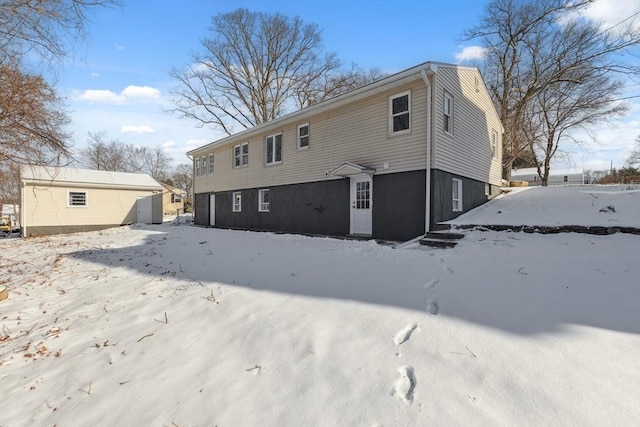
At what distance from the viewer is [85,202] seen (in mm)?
20500

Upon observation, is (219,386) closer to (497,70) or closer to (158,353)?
(158,353)

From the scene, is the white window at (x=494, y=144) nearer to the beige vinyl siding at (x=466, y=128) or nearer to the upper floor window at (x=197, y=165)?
the beige vinyl siding at (x=466, y=128)

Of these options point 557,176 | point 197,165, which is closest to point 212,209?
point 197,165

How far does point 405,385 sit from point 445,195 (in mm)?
8377

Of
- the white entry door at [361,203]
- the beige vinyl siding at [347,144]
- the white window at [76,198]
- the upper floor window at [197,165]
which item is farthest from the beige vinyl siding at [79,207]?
the white entry door at [361,203]

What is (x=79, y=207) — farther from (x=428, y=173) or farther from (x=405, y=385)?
(x=405, y=385)

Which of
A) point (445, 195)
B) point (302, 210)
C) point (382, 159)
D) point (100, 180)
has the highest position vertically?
point (100, 180)

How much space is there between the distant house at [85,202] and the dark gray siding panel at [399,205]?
16.7 meters

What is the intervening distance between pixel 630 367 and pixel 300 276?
409cm

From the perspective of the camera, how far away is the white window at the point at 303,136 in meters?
13.5

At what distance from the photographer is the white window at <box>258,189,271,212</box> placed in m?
15.6

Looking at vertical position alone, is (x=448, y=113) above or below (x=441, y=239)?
above

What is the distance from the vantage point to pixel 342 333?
3.41m

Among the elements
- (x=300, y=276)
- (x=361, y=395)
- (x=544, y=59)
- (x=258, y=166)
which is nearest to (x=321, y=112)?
(x=258, y=166)
